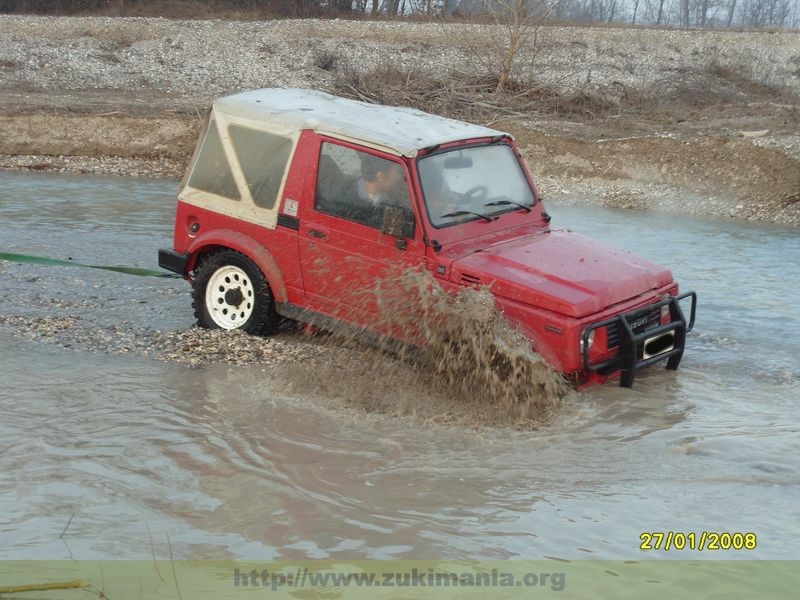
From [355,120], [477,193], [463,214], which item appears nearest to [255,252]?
[355,120]

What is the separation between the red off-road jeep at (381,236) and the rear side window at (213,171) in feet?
0.04

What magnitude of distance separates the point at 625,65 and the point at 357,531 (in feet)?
108

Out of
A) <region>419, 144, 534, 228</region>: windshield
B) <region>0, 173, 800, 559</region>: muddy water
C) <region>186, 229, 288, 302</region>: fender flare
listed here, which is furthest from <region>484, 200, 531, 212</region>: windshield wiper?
<region>186, 229, 288, 302</region>: fender flare

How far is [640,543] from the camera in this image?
5.09 m

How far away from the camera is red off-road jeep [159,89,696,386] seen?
6.87m

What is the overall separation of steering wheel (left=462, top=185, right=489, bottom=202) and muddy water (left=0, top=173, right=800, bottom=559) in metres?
1.67

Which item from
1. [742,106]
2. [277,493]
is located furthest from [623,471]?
[742,106]

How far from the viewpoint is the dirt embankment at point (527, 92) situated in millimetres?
19719

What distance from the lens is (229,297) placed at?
8242mm

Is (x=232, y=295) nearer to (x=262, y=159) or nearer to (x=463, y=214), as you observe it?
(x=262, y=159)

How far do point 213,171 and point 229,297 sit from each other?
40.9 inches
